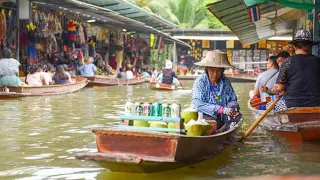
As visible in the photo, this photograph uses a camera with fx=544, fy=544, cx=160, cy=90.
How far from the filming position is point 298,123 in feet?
22.0

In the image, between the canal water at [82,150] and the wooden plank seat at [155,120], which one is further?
the canal water at [82,150]

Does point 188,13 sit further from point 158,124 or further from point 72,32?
point 158,124

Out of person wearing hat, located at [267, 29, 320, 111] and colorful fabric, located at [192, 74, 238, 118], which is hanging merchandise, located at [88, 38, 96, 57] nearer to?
person wearing hat, located at [267, 29, 320, 111]

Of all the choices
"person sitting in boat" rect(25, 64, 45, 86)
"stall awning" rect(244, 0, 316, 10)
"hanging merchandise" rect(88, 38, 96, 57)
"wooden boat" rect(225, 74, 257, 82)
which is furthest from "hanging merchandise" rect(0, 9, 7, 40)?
"wooden boat" rect(225, 74, 257, 82)

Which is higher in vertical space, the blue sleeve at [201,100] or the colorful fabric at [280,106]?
the blue sleeve at [201,100]

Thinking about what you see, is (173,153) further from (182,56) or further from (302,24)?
(182,56)

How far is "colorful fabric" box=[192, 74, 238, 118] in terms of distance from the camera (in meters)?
6.46

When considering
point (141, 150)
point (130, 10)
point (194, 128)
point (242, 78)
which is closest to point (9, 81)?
point (194, 128)

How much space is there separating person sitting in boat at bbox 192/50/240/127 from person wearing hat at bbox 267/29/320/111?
869mm

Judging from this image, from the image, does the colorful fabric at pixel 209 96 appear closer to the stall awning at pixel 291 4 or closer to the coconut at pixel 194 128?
the coconut at pixel 194 128

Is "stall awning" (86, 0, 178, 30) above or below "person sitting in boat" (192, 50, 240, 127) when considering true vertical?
above

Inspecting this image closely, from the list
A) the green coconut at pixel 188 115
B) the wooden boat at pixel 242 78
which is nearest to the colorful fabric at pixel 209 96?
the green coconut at pixel 188 115

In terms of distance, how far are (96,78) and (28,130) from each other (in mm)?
12608

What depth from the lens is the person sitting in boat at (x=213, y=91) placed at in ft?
20.8
